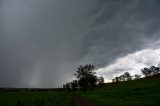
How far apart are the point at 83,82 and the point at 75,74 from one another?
762cm

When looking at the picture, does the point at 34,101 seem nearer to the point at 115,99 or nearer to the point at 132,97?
the point at 115,99

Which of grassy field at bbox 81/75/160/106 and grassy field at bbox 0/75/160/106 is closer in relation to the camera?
grassy field at bbox 81/75/160/106

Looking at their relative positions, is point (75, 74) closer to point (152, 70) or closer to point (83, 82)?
point (83, 82)

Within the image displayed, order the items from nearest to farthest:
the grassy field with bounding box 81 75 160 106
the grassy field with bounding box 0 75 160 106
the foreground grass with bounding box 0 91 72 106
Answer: the grassy field with bounding box 81 75 160 106, the grassy field with bounding box 0 75 160 106, the foreground grass with bounding box 0 91 72 106

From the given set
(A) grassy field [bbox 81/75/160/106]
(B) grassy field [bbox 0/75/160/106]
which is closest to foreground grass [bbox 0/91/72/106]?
(B) grassy field [bbox 0/75/160/106]

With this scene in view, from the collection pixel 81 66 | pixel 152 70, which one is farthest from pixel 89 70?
pixel 152 70

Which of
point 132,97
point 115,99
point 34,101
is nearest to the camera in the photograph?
point 132,97

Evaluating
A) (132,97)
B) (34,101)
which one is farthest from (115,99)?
(34,101)

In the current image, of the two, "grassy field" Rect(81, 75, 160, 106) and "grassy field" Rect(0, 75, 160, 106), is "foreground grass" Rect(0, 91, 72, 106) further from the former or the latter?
"grassy field" Rect(81, 75, 160, 106)

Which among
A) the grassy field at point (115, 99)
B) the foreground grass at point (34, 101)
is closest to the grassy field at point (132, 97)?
the grassy field at point (115, 99)

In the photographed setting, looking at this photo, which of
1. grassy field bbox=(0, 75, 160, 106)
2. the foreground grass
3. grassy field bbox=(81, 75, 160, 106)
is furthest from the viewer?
the foreground grass

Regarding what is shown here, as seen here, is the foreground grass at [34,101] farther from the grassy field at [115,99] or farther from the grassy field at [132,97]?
the grassy field at [132,97]

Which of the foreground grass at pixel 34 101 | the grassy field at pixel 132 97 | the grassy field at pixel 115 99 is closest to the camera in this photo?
the grassy field at pixel 132 97

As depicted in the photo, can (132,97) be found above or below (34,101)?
below
